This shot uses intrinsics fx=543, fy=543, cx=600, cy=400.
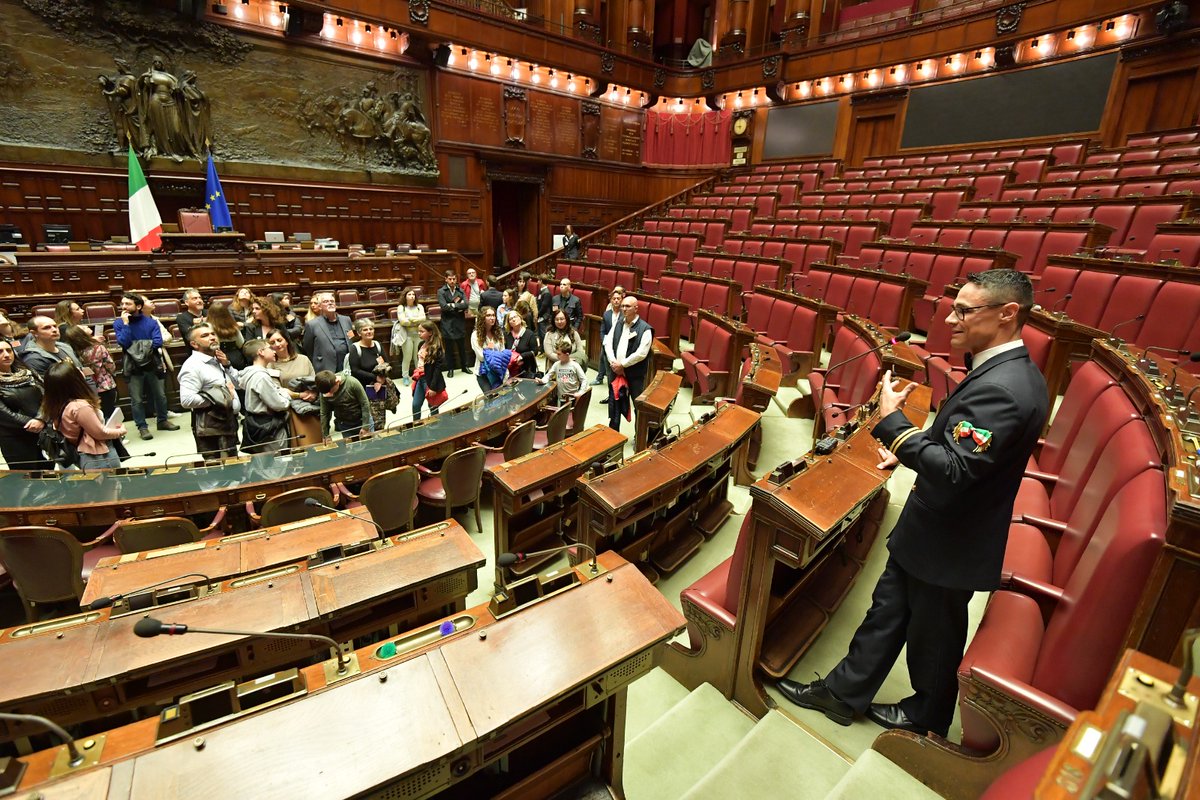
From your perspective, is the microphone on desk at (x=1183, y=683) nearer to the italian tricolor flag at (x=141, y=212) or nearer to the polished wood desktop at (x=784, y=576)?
the polished wood desktop at (x=784, y=576)

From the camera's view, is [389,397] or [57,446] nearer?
[57,446]

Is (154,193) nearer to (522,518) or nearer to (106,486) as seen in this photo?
(106,486)

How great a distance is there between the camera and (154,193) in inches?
279

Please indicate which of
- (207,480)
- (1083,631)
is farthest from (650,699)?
(207,480)

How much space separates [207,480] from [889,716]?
290cm

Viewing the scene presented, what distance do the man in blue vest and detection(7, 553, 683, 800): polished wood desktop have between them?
2538 mm

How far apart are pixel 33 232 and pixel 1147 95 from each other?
1419 cm

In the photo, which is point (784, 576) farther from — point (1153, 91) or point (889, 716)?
point (1153, 91)

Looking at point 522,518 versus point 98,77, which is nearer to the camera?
point 522,518

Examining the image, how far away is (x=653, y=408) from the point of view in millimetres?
3357

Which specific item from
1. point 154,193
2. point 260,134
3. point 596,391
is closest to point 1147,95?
point 596,391

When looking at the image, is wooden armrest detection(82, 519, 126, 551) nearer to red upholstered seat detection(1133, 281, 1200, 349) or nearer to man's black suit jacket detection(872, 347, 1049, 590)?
man's black suit jacket detection(872, 347, 1049, 590)

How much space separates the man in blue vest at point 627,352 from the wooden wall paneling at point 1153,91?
813cm

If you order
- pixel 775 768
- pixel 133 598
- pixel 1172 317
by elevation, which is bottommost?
pixel 775 768
